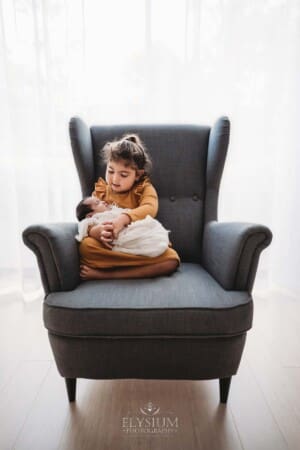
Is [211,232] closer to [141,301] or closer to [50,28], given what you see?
[141,301]

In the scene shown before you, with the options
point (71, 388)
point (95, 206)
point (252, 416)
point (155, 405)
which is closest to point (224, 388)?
point (252, 416)

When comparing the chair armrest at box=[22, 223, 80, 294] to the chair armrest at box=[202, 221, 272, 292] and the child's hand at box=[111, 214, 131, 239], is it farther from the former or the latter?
the chair armrest at box=[202, 221, 272, 292]

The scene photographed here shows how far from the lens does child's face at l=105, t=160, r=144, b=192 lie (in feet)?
4.00

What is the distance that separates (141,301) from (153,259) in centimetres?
21

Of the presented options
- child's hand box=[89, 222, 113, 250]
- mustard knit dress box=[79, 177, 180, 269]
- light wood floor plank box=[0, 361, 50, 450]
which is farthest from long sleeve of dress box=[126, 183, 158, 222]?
light wood floor plank box=[0, 361, 50, 450]

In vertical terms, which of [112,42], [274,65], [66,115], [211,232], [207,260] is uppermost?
[112,42]

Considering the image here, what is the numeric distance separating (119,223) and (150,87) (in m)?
0.92

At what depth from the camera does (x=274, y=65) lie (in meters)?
1.63

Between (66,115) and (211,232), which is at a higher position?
(66,115)

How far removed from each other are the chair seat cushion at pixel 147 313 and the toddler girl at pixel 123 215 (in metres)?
0.14

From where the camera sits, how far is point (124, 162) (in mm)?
1214

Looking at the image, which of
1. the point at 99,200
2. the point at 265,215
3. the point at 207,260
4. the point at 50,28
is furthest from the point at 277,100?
the point at 50,28

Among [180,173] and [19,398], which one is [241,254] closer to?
[180,173]

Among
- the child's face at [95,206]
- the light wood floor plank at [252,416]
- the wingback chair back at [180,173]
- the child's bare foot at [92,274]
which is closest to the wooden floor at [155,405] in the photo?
the light wood floor plank at [252,416]
